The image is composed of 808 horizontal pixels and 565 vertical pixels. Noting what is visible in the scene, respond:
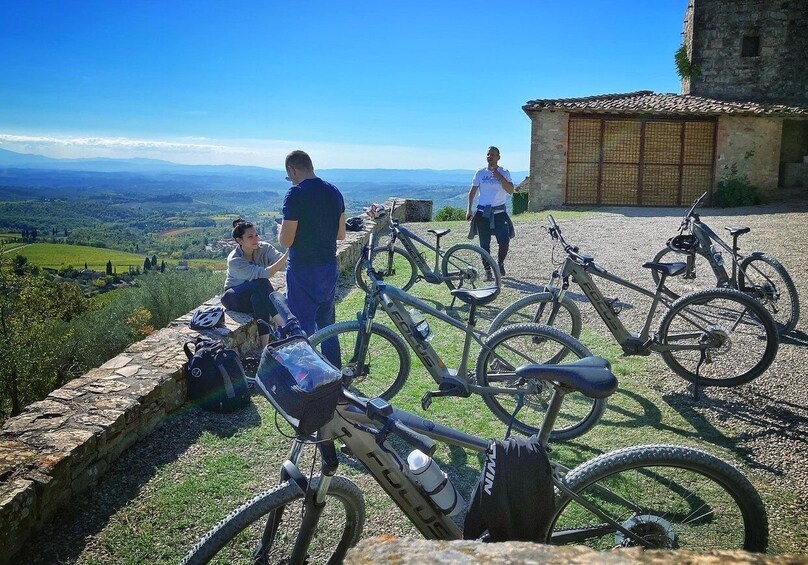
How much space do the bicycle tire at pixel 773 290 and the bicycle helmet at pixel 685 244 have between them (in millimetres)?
547

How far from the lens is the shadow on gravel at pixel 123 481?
3.19m

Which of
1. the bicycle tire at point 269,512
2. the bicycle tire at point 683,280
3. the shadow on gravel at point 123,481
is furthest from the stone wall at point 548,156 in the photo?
the bicycle tire at point 269,512

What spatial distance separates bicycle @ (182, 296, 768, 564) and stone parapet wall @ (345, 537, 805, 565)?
1.14 meters

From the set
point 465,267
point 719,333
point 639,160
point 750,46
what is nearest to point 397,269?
point 465,267

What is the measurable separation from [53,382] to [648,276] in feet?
35.4

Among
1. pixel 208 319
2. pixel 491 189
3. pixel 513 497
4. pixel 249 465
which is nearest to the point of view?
pixel 513 497

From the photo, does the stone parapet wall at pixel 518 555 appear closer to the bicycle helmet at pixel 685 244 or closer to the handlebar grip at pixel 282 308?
the handlebar grip at pixel 282 308

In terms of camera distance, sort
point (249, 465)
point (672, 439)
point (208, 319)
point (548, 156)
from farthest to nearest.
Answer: point (548, 156), point (208, 319), point (672, 439), point (249, 465)

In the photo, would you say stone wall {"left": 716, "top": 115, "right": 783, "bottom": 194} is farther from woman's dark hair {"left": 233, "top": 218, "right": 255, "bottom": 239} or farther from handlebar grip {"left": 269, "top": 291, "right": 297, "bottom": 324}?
handlebar grip {"left": 269, "top": 291, "right": 297, "bottom": 324}

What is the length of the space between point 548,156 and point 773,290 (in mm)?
15145

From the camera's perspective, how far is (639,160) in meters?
20.9

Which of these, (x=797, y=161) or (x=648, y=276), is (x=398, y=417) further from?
(x=797, y=161)

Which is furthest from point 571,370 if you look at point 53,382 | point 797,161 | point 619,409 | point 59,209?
point 59,209

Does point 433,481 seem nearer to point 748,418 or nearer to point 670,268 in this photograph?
point 748,418
